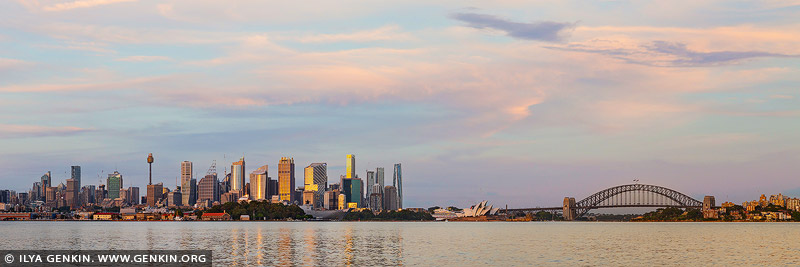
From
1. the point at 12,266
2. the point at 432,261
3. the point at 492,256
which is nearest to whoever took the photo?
the point at 12,266

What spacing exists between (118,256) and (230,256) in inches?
374

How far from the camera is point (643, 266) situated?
64.1 meters

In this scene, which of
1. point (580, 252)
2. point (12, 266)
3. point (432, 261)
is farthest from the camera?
point (580, 252)

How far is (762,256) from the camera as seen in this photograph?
248ft

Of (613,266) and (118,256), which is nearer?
(613,266)

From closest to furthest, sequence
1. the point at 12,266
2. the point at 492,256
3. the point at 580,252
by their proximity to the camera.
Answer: the point at 12,266 < the point at 492,256 < the point at 580,252

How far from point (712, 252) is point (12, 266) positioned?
63.5 meters

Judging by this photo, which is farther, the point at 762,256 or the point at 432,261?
the point at 762,256

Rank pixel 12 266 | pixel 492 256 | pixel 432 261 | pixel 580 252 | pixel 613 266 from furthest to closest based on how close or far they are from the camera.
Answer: pixel 580 252, pixel 492 256, pixel 432 261, pixel 613 266, pixel 12 266

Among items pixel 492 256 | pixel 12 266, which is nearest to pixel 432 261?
pixel 492 256

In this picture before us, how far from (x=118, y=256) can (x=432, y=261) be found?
2717cm

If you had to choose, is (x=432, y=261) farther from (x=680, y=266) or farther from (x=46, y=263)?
(x=46, y=263)

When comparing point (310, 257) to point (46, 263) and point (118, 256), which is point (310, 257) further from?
point (46, 263)

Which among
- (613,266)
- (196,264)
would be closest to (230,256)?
(196,264)
